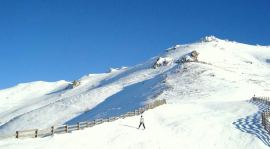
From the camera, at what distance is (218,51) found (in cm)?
16600

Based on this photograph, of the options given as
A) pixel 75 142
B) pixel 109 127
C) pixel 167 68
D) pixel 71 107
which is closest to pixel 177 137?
pixel 109 127

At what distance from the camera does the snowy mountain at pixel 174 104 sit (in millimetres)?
37281

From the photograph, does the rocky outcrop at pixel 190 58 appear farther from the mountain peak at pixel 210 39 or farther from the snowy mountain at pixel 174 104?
the mountain peak at pixel 210 39

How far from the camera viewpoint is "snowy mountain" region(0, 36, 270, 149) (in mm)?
37281

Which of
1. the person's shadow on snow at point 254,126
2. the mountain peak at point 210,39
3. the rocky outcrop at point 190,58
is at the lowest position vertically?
the person's shadow on snow at point 254,126

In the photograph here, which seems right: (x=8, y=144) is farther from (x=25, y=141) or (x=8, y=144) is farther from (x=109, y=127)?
(x=109, y=127)

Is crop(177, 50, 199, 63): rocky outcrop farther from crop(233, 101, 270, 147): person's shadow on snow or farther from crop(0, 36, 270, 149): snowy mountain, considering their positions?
crop(233, 101, 270, 147): person's shadow on snow

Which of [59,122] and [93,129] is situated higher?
[59,122]

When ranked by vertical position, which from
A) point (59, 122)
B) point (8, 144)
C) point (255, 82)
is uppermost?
point (255, 82)

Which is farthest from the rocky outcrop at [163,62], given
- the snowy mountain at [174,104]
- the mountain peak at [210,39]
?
the mountain peak at [210,39]

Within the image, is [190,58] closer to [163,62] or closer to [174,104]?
[163,62]

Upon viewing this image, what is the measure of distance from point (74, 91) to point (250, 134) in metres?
119

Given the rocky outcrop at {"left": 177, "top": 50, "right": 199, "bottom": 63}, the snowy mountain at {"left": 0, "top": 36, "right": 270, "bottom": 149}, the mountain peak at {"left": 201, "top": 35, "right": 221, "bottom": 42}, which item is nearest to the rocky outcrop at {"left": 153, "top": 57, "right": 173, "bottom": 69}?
the snowy mountain at {"left": 0, "top": 36, "right": 270, "bottom": 149}

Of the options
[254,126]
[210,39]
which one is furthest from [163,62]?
[254,126]
